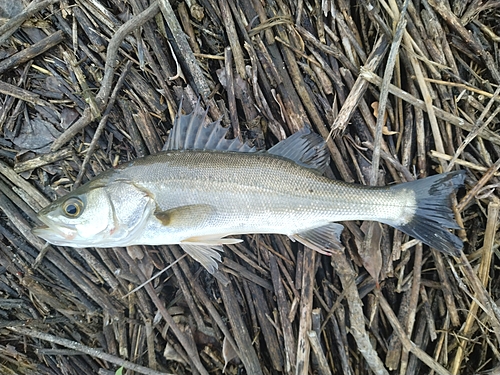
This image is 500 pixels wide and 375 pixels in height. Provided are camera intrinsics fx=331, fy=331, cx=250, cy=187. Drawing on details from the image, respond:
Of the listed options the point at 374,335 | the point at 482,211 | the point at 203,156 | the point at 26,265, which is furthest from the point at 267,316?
the point at 26,265

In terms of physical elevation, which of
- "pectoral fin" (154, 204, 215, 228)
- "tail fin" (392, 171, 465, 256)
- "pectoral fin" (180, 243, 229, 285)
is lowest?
"tail fin" (392, 171, 465, 256)

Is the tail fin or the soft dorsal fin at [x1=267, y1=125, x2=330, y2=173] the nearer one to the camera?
the tail fin

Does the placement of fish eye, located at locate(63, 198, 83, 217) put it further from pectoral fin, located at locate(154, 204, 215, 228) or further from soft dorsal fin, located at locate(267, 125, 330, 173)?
soft dorsal fin, located at locate(267, 125, 330, 173)

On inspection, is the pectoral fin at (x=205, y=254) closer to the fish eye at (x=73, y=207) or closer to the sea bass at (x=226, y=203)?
the sea bass at (x=226, y=203)

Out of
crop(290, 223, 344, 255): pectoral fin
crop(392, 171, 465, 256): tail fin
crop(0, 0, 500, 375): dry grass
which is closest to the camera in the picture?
crop(392, 171, 465, 256): tail fin

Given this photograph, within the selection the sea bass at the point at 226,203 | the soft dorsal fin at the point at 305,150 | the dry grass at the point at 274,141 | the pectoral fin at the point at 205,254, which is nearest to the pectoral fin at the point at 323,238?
the sea bass at the point at 226,203

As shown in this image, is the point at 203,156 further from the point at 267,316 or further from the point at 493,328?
the point at 493,328

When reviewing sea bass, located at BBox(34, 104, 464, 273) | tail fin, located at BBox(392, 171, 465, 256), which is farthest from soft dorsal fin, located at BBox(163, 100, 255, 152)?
tail fin, located at BBox(392, 171, 465, 256)

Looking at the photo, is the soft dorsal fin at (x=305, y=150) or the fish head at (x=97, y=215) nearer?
the fish head at (x=97, y=215)
